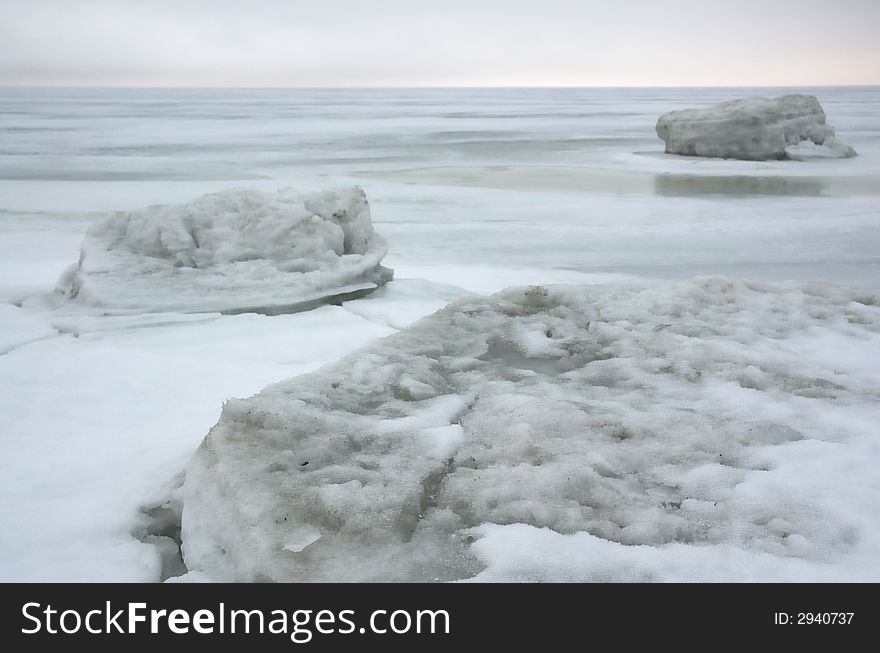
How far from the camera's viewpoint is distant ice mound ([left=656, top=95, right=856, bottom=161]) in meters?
14.9

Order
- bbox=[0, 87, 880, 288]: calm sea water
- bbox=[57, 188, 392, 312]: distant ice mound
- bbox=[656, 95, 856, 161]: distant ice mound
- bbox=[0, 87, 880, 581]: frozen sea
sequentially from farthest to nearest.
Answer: bbox=[656, 95, 856, 161]: distant ice mound
bbox=[0, 87, 880, 288]: calm sea water
bbox=[57, 188, 392, 312]: distant ice mound
bbox=[0, 87, 880, 581]: frozen sea

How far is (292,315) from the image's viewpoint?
Answer: 4617 mm

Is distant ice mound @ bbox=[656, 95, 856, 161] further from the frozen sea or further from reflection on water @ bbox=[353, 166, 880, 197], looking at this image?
reflection on water @ bbox=[353, 166, 880, 197]

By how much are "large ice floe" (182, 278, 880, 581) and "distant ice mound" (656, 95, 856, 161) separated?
43.0ft

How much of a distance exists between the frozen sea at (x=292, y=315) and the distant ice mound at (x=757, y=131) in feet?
2.29

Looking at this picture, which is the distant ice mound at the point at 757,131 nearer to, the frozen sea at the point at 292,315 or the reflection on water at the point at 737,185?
the frozen sea at the point at 292,315
